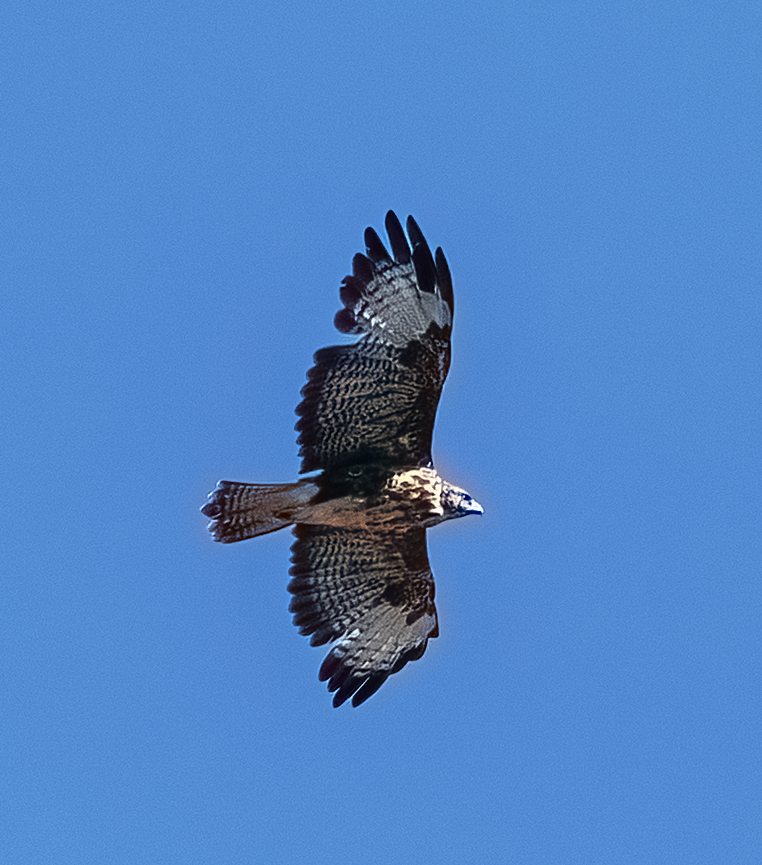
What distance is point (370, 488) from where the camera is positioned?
969 cm

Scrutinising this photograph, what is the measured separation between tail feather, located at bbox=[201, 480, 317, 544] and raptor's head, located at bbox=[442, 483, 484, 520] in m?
1.13

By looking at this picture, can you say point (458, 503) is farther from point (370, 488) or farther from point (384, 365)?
point (384, 365)

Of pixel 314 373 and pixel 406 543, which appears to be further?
pixel 406 543

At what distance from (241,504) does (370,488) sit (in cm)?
112

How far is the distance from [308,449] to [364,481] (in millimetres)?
553

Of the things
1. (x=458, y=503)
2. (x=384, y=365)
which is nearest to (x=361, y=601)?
(x=458, y=503)

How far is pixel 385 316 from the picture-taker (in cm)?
911

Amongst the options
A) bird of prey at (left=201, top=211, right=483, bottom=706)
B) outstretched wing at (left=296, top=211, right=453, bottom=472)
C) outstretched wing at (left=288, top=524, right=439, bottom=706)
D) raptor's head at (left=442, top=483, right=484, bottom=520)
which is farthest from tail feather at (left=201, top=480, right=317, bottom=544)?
raptor's head at (left=442, top=483, right=484, bottom=520)

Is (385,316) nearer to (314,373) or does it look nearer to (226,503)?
(314,373)

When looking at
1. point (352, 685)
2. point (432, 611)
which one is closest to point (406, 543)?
point (432, 611)

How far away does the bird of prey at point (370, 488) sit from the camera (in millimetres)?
9070

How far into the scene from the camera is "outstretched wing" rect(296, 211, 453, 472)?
9016 mm

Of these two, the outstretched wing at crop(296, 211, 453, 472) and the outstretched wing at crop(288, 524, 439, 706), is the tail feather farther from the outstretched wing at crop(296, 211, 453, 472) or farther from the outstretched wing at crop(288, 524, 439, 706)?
the outstretched wing at crop(288, 524, 439, 706)

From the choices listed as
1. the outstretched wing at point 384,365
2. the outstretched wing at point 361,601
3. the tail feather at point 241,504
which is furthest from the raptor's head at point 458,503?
the tail feather at point 241,504
